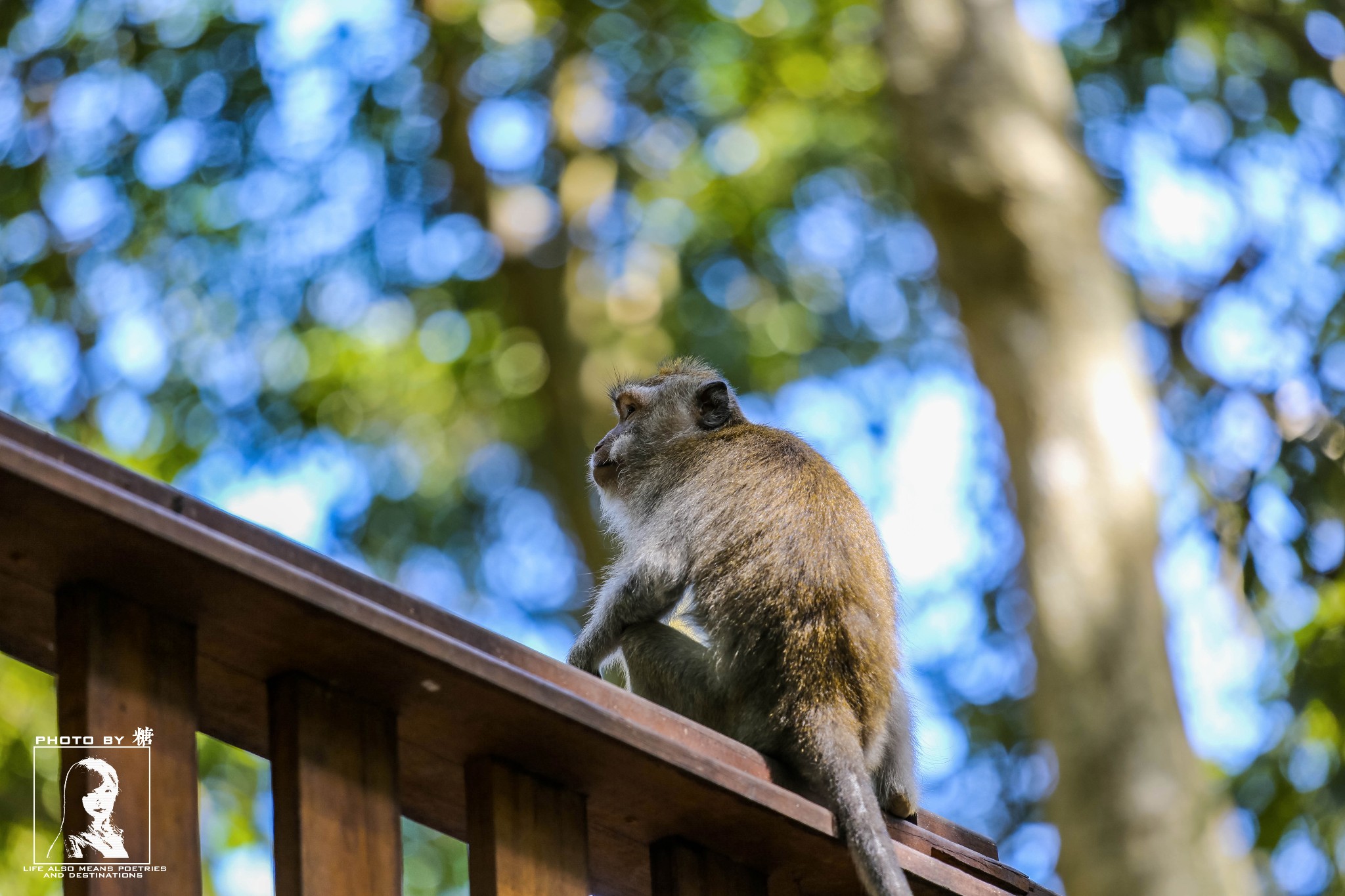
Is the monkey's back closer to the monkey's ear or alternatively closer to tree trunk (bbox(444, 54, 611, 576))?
the monkey's ear

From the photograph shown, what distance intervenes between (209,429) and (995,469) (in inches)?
275

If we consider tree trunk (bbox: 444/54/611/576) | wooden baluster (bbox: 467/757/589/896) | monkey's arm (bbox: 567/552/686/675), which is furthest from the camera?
tree trunk (bbox: 444/54/611/576)

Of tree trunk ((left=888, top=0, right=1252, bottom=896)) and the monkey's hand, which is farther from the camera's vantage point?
tree trunk ((left=888, top=0, right=1252, bottom=896))

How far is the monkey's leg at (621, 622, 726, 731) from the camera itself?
14.3ft

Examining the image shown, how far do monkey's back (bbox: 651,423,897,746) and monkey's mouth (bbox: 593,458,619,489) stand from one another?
75 cm

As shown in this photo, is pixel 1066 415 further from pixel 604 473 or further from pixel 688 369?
pixel 604 473

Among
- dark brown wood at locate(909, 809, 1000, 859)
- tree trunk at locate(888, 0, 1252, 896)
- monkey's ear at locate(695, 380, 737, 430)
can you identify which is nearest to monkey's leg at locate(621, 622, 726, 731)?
dark brown wood at locate(909, 809, 1000, 859)

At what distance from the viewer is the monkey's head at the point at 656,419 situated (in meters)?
5.57

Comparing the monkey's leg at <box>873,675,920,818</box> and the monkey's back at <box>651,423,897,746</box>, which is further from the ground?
the monkey's back at <box>651,423,897,746</box>

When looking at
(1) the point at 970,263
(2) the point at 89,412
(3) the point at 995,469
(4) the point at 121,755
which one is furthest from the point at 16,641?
(3) the point at 995,469

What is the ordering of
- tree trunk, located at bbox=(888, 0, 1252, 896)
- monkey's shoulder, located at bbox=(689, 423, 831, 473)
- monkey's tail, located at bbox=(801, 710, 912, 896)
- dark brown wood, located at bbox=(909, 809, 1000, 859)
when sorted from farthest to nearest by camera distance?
1. tree trunk, located at bbox=(888, 0, 1252, 896)
2. monkey's shoulder, located at bbox=(689, 423, 831, 473)
3. dark brown wood, located at bbox=(909, 809, 1000, 859)
4. monkey's tail, located at bbox=(801, 710, 912, 896)

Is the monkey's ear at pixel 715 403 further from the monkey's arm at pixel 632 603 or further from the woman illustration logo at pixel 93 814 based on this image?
the woman illustration logo at pixel 93 814

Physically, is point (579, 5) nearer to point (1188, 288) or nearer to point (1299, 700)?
point (1188, 288)

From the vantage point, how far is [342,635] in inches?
102
